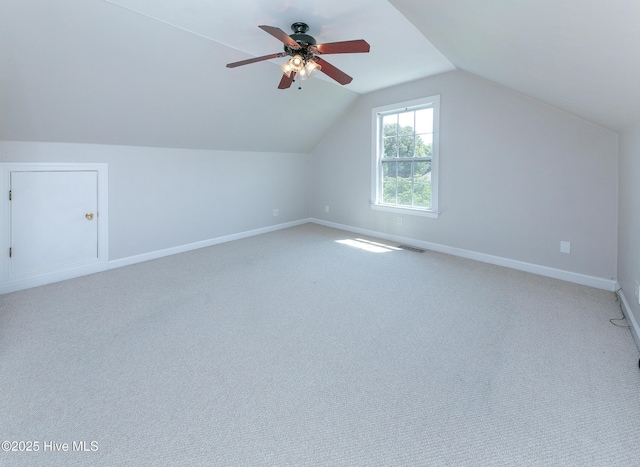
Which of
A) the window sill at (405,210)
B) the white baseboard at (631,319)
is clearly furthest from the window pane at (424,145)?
the white baseboard at (631,319)

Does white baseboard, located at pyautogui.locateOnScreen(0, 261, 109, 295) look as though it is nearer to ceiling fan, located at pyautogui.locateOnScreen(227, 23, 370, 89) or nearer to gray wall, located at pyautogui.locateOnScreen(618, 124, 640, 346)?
ceiling fan, located at pyautogui.locateOnScreen(227, 23, 370, 89)

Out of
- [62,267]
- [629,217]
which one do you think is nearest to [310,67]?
[629,217]

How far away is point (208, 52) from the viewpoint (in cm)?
310

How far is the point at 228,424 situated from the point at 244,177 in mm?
4248

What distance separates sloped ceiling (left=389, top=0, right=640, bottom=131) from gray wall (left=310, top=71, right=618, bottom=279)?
37 cm

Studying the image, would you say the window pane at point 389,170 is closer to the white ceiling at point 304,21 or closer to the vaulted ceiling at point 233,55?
the vaulted ceiling at point 233,55

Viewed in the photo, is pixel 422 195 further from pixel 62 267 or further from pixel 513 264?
pixel 62 267

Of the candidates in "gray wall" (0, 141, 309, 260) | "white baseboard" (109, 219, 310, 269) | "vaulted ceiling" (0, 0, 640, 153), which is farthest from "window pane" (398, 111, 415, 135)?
"white baseboard" (109, 219, 310, 269)

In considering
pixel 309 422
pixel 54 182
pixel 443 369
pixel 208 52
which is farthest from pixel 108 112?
pixel 443 369

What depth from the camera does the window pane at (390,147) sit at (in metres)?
4.86

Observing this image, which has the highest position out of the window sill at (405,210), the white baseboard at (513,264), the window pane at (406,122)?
the window pane at (406,122)

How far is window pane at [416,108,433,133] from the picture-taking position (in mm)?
4391

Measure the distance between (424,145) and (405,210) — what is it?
1.00 meters

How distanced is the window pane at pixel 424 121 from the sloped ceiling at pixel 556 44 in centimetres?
131
